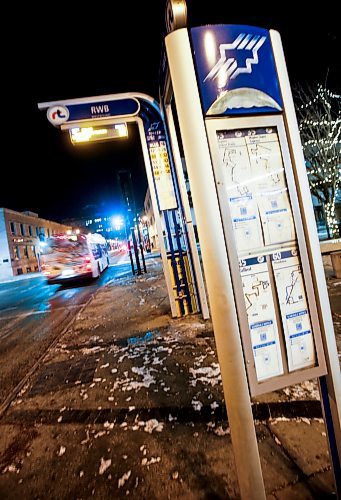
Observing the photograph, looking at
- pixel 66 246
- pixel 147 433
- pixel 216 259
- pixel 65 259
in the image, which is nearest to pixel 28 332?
pixel 147 433

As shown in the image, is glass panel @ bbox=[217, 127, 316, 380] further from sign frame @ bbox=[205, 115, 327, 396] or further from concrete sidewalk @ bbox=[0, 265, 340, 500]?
concrete sidewalk @ bbox=[0, 265, 340, 500]

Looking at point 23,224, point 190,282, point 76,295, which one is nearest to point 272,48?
point 190,282

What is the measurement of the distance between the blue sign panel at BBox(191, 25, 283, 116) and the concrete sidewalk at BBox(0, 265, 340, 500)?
268 cm

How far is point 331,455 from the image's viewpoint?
1843mm

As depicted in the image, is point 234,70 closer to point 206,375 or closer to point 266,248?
point 266,248

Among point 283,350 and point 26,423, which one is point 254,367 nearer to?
point 283,350

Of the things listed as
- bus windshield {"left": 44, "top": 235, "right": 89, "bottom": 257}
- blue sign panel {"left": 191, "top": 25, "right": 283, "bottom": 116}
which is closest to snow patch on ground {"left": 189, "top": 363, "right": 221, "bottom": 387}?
blue sign panel {"left": 191, "top": 25, "right": 283, "bottom": 116}

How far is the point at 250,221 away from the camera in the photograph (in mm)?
1850

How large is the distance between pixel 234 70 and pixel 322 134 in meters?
16.9

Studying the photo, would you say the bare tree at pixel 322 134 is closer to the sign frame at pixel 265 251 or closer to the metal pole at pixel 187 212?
A: the metal pole at pixel 187 212

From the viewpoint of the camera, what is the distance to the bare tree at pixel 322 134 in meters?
14.1

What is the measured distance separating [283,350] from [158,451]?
1530 mm

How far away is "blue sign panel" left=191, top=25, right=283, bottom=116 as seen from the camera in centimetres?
171

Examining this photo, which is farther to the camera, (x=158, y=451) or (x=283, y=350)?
(x=158, y=451)
